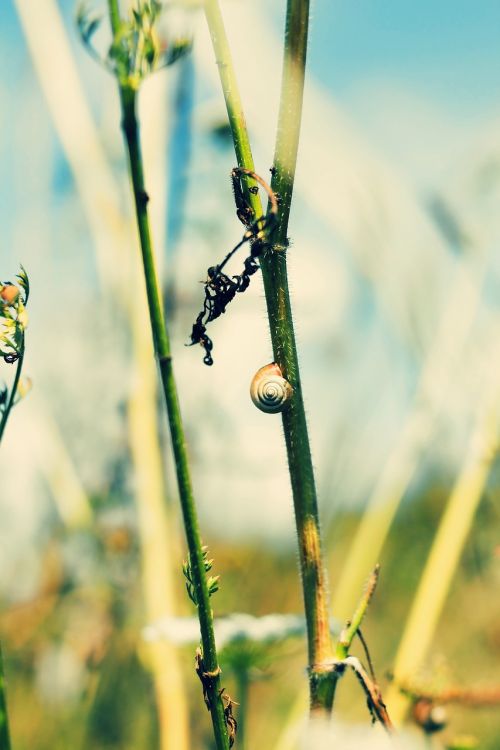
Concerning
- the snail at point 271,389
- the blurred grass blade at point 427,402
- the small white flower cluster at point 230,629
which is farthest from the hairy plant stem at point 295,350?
the blurred grass blade at point 427,402

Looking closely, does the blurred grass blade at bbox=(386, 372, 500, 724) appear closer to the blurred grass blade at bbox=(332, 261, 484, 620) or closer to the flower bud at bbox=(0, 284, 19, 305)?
the blurred grass blade at bbox=(332, 261, 484, 620)

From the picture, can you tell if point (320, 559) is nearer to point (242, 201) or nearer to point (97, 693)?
point (242, 201)

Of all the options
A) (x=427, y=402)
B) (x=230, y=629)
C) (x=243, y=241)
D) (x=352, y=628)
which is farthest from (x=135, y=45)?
(x=427, y=402)

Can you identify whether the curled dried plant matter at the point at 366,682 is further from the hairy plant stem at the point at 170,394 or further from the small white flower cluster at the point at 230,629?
the small white flower cluster at the point at 230,629

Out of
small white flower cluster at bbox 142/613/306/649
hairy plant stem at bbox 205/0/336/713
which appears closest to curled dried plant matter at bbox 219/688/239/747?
hairy plant stem at bbox 205/0/336/713

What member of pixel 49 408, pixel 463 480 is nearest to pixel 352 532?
pixel 49 408
